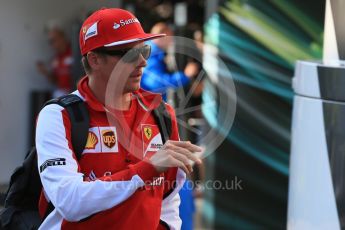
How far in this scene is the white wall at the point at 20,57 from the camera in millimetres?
7570

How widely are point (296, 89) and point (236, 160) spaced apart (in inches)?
80.4

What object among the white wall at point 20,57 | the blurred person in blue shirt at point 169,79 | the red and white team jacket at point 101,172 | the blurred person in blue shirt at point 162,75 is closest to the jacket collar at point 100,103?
the red and white team jacket at point 101,172

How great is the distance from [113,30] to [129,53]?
0.10 metres

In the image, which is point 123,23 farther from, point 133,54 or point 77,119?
point 77,119

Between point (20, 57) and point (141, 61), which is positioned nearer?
point (141, 61)

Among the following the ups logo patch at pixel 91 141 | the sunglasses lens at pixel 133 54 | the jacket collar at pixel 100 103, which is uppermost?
the sunglasses lens at pixel 133 54

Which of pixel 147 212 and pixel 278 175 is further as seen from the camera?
pixel 278 175

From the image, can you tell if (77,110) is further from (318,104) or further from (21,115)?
(21,115)

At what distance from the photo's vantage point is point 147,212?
2.39m

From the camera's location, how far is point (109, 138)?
93.7 inches

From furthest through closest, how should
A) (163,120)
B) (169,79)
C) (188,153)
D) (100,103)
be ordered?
(169,79) → (163,120) → (100,103) → (188,153)

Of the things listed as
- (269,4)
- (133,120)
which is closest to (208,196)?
(269,4)

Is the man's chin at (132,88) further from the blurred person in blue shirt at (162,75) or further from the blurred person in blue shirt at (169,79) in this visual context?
the blurred person in blue shirt at (162,75)

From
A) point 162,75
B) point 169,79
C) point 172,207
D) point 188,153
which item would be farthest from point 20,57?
point 188,153
